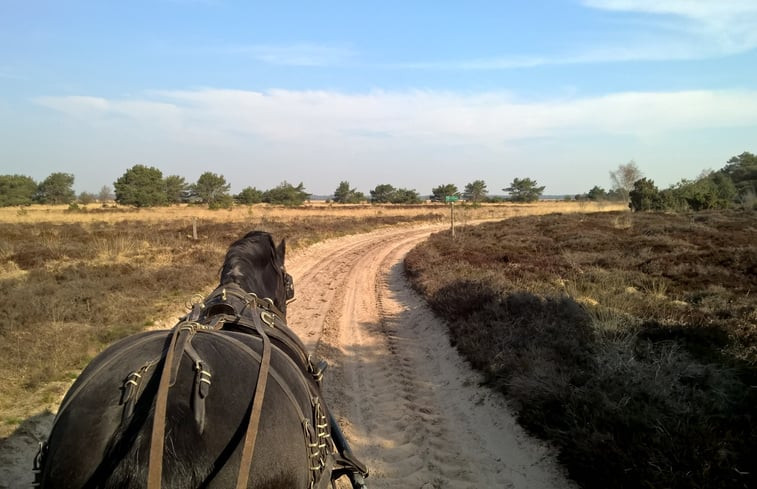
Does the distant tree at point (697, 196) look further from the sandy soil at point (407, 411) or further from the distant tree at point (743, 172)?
the sandy soil at point (407, 411)

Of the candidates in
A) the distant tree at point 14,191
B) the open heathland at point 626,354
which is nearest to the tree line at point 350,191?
the distant tree at point 14,191

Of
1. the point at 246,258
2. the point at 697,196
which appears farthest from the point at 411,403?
the point at 697,196

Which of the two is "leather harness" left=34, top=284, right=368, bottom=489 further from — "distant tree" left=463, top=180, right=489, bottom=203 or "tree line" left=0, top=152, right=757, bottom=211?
"distant tree" left=463, top=180, right=489, bottom=203

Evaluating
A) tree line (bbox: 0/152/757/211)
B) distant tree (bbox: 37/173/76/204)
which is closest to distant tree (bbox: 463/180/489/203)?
tree line (bbox: 0/152/757/211)

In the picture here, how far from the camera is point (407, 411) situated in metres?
4.88

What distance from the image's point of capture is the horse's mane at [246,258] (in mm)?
3342

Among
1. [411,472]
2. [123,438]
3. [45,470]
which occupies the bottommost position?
[411,472]

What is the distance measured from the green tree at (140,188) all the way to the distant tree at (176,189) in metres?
5.99

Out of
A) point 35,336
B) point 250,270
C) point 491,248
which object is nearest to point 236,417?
point 250,270

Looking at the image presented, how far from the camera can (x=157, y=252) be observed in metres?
14.6

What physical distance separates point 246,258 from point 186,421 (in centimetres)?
216

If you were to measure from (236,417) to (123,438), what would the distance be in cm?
41

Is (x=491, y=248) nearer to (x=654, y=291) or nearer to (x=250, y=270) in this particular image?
(x=654, y=291)

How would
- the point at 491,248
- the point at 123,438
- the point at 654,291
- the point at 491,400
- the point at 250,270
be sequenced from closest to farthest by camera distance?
the point at 123,438, the point at 250,270, the point at 491,400, the point at 654,291, the point at 491,248
